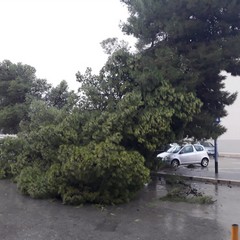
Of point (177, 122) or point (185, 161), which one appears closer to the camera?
point (177, 122)

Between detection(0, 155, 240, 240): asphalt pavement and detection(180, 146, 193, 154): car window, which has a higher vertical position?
detection(180, 146, 193, 154): car window

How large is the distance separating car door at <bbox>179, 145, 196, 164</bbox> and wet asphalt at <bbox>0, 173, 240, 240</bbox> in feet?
28.6

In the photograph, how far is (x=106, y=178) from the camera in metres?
9.82

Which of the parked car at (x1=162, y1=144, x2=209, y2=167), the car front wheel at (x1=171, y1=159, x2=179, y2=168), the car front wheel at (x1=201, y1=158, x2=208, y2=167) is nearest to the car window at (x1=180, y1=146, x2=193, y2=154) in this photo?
the parked car at (x1=162, y1=144, x2=209, y2=167)

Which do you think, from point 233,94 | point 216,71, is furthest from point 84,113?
point 233,94

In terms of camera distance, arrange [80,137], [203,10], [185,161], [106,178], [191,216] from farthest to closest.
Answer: [185,161] → [203,10] → [80,137] → [106,178] → [191,216]

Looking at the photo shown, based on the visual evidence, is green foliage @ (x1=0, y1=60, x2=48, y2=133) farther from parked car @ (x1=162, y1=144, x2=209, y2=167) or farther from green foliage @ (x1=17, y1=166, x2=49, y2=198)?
parked car @ (x1=162, y1=144, x2=209, y2=167)

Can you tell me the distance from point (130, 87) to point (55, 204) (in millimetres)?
4474

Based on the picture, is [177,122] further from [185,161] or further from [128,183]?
[185,161]

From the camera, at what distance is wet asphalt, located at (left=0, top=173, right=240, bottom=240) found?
6.93m

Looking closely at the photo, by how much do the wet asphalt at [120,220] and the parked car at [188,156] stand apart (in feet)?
27.6

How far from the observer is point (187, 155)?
2016cm

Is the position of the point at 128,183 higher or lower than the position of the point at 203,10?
lower

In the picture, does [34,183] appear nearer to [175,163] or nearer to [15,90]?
[15,90]
